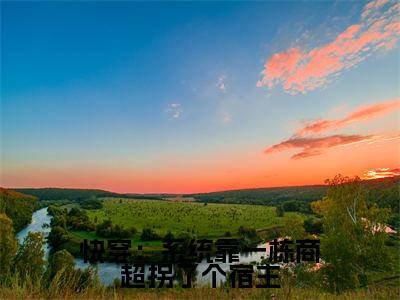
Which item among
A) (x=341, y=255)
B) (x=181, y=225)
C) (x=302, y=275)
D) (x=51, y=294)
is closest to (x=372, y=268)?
(x=341, y=255)

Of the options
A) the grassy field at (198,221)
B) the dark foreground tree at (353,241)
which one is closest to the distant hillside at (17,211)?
the grassy field at (198,221)

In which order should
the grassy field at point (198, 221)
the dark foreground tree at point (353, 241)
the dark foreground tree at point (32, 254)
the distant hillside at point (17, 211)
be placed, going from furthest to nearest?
the grassy field at point (198, 221) → the distant hillside at point (17, 211) → the dark foreground tree at point (32, 254) → the dark foreground tree at point (353, 241)

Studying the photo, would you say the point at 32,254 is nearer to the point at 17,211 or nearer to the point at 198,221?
the point at 17,211

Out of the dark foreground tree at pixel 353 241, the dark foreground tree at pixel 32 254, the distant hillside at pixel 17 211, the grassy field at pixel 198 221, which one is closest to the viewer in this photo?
the dark foreground tree at pixel 353 241

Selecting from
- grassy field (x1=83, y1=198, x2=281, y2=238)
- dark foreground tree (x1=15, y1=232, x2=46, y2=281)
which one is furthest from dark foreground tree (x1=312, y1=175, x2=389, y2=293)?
grassy field (x1=83, y1=198, x2=281, y2=238)

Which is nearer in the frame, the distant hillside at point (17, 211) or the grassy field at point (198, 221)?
the distant hillside at point (17, 211)

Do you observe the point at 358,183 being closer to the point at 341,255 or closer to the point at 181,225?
the point at 341,255

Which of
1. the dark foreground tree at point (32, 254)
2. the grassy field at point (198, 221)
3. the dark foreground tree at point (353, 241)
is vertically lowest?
the grassy field at point (198, 221)

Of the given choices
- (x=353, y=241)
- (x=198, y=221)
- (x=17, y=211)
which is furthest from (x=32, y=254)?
(x=198, y=221)

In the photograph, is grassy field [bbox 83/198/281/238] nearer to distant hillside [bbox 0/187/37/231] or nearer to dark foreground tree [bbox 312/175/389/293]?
distant hillside [bbox 0/187/37/231]

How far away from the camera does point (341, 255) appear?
39.4 m

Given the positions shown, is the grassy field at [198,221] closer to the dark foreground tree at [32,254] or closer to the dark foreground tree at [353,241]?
the dark foreground tree at [32,254]

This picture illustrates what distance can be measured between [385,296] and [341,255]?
121 feet

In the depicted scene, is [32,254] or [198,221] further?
[198,221]
